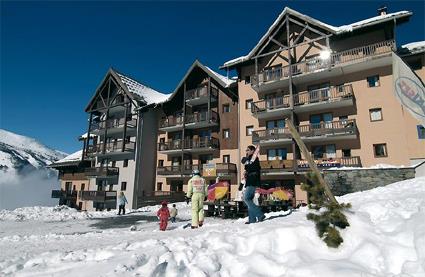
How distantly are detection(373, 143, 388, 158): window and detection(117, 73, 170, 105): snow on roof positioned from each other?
78.3 feet

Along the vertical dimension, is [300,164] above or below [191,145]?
below

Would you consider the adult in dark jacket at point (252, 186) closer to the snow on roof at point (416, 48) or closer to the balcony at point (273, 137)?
the balcony at point (273, 137)

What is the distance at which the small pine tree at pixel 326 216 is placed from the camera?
14.3 feet

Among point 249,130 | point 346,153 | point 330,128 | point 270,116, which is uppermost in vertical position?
point 270,116

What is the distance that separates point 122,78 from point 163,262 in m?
36.7

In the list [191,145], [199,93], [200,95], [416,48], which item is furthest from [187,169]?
[416,48]

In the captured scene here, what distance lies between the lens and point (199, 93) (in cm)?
3244

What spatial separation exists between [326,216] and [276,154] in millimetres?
22484

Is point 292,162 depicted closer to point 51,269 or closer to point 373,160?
point 373,160

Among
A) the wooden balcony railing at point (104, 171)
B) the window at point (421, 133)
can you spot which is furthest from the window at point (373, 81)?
the wooden balcony railing at point (104, 171)

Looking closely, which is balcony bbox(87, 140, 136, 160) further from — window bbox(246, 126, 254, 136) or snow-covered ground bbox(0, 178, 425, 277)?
snow-covered ground bbox(0, 178, 425, 277)

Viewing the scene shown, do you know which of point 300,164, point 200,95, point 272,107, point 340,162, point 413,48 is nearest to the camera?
point 413,48

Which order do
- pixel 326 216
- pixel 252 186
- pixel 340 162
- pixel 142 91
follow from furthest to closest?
1. pixel 142 91
2. pixel 340 162
3. pixel 252 186
4. pixel 326 216

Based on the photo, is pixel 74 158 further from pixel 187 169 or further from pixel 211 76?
pixel 211 76
